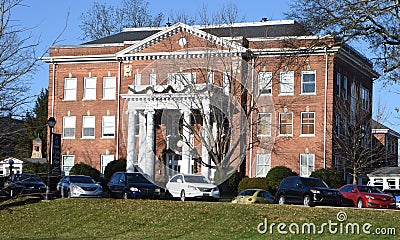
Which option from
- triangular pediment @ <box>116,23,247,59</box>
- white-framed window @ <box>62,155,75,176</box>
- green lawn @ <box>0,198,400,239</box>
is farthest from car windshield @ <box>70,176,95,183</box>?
white-framed window @ <box>62,155,75,176</box>

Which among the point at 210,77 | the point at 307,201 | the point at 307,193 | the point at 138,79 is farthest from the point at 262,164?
the point at 307,201

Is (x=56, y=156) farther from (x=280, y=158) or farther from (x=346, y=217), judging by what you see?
(x=280, y=158)

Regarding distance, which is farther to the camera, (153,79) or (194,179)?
(153,79)

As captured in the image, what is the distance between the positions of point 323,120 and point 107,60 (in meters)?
18.2

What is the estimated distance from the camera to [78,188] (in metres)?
36.2

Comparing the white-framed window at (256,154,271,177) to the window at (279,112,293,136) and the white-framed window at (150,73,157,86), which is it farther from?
the white-framed window at (150,73,157,86)

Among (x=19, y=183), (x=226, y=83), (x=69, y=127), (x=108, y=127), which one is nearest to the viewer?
(x=19, y=183)

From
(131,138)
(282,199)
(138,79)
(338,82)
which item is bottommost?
(282,199)

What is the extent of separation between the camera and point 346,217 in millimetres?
25047

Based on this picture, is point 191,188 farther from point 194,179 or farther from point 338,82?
point 338,82

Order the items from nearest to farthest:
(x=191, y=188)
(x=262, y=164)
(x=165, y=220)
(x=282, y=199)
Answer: (x=165, y=220)
(x=282, y=199)
(x=191, y=188)
(x=262, y=164)

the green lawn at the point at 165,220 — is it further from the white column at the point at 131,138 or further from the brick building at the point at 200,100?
the white column at the point at 131,138

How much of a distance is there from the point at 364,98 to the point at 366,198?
25457 millimetres

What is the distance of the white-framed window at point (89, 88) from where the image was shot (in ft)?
191
